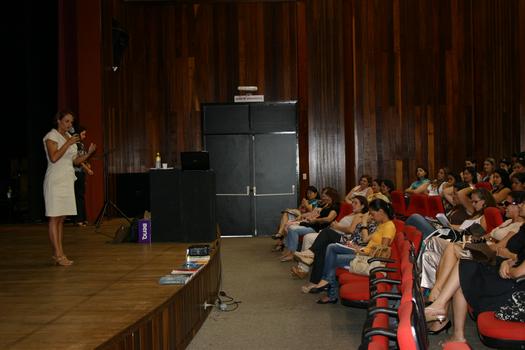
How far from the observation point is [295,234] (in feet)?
27.2

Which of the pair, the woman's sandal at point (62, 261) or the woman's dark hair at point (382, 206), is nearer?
the woman's dark hair at point (382, 206)

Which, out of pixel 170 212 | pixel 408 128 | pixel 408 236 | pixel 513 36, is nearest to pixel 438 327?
pixel 408 236

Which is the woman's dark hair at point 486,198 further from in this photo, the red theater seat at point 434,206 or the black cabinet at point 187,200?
the black cabinet at point 187,200

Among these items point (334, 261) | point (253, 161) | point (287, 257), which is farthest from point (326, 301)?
point (253, 161)

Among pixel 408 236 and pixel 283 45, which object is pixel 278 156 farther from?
pixel 408 236

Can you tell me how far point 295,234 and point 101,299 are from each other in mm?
4344

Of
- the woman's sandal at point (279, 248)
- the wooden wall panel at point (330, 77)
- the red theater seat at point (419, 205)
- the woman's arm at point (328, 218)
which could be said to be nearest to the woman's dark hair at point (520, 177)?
the red theater seat at point (419, 205)

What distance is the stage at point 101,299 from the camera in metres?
3.26

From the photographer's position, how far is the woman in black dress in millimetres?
3756

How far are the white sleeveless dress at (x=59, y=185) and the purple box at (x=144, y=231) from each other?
1.61 meters

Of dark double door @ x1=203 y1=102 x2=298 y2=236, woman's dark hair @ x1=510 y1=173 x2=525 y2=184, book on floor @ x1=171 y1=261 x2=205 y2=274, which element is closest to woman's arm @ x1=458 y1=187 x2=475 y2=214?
woman's dark hair @ x1=510 y1=173 x2=525 y2=184

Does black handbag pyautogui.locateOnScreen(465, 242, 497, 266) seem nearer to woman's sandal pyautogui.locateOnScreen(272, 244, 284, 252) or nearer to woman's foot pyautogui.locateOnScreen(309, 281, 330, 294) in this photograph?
woman's foot pyautogui.locateOnScreen(309, 281, 330, 294)

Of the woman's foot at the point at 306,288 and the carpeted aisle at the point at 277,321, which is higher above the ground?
the woman's foot at the point at 306,288

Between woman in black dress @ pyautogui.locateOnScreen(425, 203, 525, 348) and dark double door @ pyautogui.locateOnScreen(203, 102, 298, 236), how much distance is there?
27.9 ft
